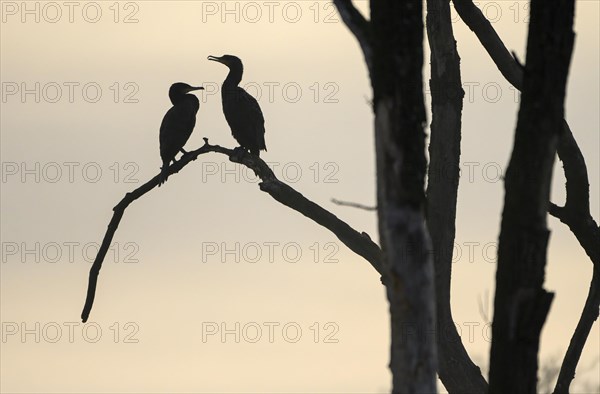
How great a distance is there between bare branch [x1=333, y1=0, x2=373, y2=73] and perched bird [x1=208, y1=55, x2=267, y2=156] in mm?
8850

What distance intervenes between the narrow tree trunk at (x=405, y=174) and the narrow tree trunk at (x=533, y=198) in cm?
55

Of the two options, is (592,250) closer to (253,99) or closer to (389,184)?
(389,184)

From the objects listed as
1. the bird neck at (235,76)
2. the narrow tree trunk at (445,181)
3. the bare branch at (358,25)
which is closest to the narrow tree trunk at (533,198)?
the bare branch at (358,25)

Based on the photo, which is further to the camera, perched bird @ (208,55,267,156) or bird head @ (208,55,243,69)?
bird head @ (208,55,243,69)

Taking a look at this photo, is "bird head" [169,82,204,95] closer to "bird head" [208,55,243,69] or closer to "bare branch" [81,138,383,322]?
"bird head" [208,55,243,69]

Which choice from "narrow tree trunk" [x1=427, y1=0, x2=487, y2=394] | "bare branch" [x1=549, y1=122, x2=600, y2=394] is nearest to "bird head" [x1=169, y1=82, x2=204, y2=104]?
"narrow tree trunk" [x1=427, y1=0, x2=487, y2=394]

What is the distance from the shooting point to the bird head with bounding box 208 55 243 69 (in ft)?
60.8

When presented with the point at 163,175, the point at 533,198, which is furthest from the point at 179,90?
the point at 533,198

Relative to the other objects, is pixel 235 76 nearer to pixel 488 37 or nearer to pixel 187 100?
pixel 187 100

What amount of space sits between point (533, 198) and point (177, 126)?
34.5 ft

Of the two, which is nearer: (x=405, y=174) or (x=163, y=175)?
(x=405, y=174)

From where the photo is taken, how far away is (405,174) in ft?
23.9

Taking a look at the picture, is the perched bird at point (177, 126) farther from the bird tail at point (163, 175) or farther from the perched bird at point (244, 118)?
the bird tail at point (163, 175)

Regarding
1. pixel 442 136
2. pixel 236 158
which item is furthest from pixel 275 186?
pixel 442 136
